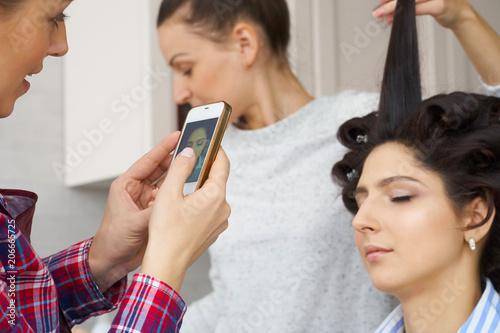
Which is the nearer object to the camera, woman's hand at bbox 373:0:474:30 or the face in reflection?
the face in reflection

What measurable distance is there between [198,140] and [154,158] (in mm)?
105

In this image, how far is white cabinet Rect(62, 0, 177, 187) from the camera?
58.6 inches

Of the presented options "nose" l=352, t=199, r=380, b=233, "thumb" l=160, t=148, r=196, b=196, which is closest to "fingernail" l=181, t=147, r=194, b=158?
"thumb" l=160, t=148, r=196, b=196

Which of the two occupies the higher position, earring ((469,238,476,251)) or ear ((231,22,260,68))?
ear ((231,22,260,68))

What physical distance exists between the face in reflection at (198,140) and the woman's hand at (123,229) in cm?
6

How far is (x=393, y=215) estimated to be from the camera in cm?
97

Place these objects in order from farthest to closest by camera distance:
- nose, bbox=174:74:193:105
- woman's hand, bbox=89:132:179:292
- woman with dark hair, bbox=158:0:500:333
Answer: nose, bbox=174:74:193:105 < woman with dark hair, bbox=158:0:500:333 < woman's hand, bbox=89:132:179:292

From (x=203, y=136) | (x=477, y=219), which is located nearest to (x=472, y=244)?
(x=477, y=219)

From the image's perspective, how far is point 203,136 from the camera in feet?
2.43

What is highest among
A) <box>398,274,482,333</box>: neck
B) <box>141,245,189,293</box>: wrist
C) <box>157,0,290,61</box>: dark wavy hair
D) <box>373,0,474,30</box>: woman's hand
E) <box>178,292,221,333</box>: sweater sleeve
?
<box>157,0,290,61</box>: dark wavy hair

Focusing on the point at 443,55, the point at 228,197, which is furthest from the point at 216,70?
the point at 443,55

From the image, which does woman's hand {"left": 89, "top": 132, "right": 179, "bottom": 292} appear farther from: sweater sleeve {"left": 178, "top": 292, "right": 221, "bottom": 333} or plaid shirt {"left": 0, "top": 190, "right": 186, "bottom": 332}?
sweater sleeve {"left": 178, "top": 292, "right": 221, "bottom": 333}

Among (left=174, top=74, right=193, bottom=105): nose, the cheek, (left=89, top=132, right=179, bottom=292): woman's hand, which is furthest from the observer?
(left=174, top=74, right=193, bottom=105): nose

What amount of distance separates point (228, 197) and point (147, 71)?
413 mm
